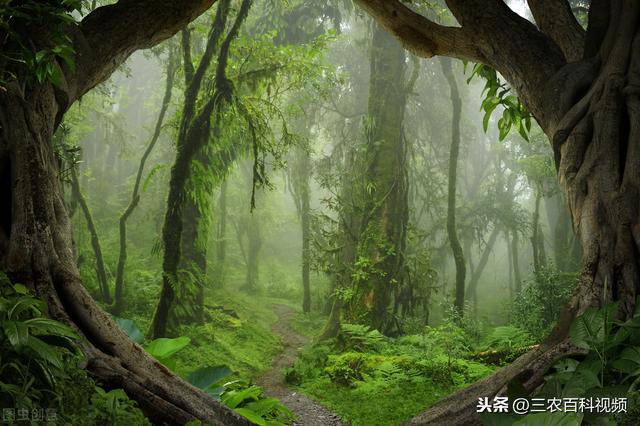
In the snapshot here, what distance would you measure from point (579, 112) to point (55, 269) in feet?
13.8

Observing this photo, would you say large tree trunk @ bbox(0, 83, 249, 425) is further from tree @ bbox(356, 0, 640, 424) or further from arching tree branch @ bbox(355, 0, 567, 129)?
arching tree branch @ bbox(355, 0, 567, 129)

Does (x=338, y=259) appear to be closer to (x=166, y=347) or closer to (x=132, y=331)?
(x=166, y=347)

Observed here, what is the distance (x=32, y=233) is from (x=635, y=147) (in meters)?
4.34

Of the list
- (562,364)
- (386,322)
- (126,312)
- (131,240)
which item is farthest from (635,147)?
(131,240)

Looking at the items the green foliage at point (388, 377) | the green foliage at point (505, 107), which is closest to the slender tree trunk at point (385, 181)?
the green foliage at point (388, 377)

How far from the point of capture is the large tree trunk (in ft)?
10.1

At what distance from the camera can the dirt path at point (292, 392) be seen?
5348mm

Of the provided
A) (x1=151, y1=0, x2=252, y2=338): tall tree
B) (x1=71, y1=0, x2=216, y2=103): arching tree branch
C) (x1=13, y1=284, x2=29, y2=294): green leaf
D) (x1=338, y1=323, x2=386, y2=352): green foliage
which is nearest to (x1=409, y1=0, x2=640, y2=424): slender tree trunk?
(x1=13, y1=284, x2=29, y2=294): green leaf

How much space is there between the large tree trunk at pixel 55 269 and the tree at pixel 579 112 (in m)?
2.05

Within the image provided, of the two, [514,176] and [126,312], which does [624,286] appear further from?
A: [514,176]

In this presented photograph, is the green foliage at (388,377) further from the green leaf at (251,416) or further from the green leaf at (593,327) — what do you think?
the green leaf at (593,327)

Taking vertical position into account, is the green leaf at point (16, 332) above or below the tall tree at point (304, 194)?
below

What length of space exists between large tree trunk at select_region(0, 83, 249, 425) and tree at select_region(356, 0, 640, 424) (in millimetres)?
2052

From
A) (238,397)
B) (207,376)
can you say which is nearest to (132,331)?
(207,376)
